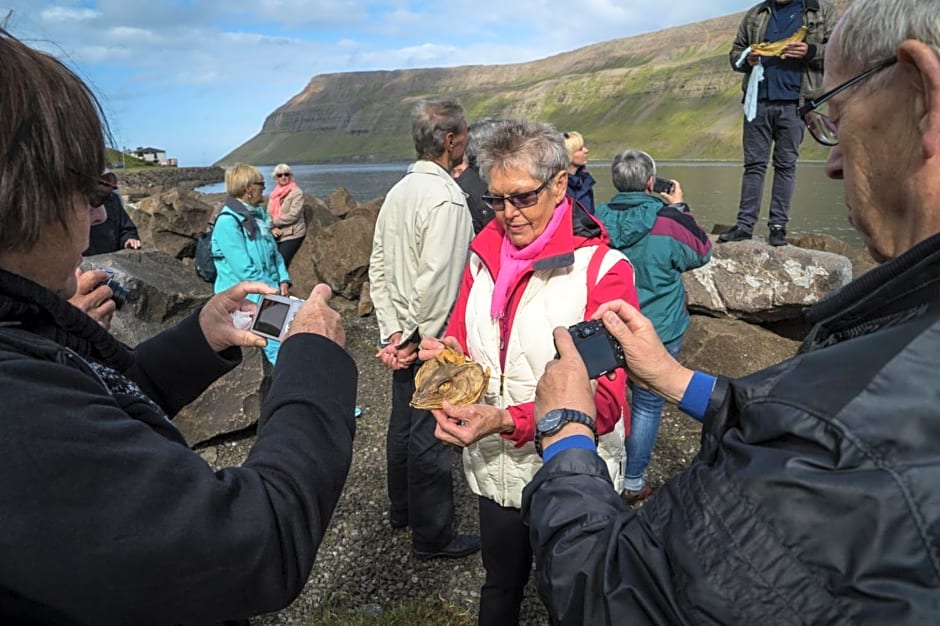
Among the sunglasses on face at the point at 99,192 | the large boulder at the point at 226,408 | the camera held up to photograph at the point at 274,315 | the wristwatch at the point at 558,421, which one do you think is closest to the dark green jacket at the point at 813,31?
the wristwatch at the point at 558,421

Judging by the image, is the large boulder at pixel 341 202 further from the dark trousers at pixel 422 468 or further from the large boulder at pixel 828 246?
the dark trousers at pixel 422 468

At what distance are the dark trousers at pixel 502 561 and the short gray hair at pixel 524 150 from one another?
5.90 ft

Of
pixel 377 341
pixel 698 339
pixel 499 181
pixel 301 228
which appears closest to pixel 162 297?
pixel 377 341

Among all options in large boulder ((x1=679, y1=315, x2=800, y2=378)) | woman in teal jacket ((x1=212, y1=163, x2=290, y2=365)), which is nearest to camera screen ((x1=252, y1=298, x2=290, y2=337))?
woman in teal jacket ((x1=212, y1=163, x2=290, y2=365))

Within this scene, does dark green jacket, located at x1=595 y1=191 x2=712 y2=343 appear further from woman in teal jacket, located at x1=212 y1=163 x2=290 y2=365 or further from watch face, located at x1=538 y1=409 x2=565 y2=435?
woman in teal jacket, located at x1=212 y1=163 x2=290 y2=365

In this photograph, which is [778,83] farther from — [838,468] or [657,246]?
[838,468]

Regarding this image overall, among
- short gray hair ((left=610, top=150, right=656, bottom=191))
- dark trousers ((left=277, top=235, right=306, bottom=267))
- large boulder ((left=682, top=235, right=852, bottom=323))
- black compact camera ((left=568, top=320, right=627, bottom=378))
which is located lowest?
large boulder ((left=682, top=235, right=852, bottom=323))

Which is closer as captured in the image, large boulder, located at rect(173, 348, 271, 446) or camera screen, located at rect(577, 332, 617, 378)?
camera screen, located at rect(577, 332, 617, 378)

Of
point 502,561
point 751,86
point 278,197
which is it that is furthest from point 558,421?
point 278,197

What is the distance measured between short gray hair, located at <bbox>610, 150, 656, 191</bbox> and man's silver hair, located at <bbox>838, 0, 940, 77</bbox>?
124 inches

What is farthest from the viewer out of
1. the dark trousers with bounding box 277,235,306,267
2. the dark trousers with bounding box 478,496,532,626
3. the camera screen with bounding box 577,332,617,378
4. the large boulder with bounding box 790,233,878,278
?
the dark trousers with bounding box 277,235,306,267

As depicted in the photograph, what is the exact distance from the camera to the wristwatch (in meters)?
1.74

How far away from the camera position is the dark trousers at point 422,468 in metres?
4.03

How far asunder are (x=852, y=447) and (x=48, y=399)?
1.44m
